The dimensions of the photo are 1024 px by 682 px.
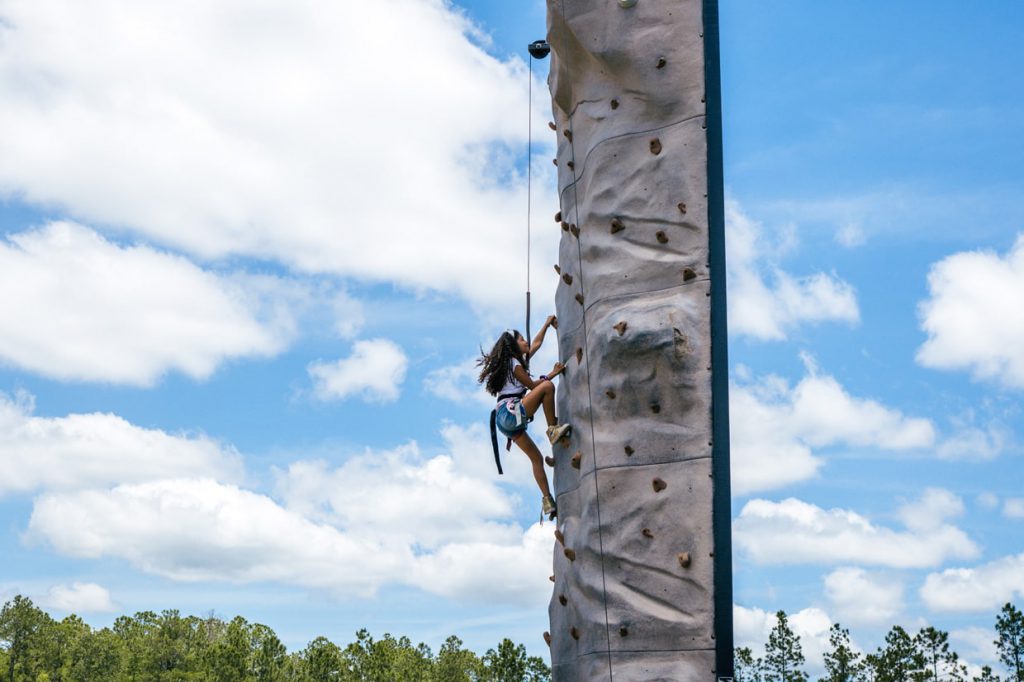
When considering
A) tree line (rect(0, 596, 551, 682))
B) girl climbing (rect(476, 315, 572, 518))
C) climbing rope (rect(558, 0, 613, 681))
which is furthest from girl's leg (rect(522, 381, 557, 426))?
tree line (rect(0, 596, 551, 682))

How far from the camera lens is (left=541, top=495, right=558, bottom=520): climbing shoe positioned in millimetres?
9008

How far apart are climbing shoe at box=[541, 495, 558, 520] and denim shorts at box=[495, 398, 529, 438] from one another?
579 mm

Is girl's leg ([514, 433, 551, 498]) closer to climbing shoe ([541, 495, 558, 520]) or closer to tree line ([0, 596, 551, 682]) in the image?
climbing shoe ([541, 495, 558, 520])

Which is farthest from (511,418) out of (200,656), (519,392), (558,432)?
(200,656)

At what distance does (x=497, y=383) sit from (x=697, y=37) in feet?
10.1

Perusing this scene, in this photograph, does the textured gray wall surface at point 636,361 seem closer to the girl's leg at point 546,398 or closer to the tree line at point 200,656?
the girl's leg at point 546,398

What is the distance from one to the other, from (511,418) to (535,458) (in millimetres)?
356

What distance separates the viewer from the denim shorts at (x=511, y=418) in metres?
9.31

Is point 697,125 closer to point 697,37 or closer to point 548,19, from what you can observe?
point 697,37

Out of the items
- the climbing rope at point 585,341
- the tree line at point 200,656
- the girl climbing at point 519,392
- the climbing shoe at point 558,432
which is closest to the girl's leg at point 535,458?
the girl climbing at point 519,392

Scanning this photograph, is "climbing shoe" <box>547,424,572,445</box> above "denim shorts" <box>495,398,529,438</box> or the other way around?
the other way around

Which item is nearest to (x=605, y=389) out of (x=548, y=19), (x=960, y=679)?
(x=548, y=19)

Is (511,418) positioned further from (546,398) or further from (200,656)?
(200,656)

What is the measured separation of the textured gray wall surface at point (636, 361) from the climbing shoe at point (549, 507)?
28 centimetres
